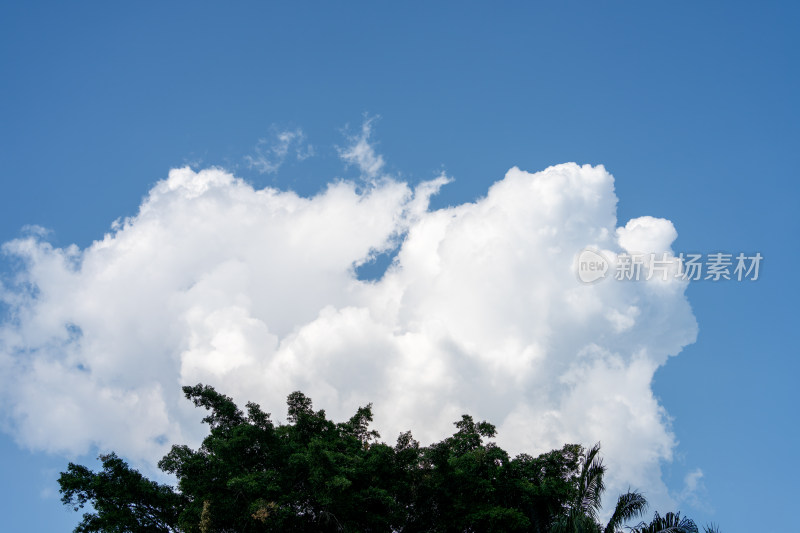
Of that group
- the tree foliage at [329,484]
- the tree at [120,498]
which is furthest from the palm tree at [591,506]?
the tree at [120,498]

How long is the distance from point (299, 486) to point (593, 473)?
9806 millimetres

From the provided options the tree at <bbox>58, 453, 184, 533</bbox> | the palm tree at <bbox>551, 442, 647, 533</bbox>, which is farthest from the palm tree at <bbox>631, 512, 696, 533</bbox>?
the tree at <bbox>58, 453, 184, 533</bbox>

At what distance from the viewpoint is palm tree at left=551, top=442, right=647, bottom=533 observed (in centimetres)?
1667

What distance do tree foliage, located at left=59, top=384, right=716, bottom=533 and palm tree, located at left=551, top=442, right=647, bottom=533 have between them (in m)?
0.03

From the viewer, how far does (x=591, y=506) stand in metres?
18.5

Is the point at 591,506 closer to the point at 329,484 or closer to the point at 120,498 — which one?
the point at 329,484

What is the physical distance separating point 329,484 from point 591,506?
27.0 feet

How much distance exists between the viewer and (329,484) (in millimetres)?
18172

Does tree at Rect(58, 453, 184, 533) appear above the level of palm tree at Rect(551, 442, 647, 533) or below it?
below

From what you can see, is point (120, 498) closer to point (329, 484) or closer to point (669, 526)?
point (329, 484)

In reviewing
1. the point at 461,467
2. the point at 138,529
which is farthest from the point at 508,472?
the point at 138,529

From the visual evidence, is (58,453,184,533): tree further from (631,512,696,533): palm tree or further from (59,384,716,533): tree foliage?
(631,512,696,533): palm tree

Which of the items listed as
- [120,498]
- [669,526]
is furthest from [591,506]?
[120,498]

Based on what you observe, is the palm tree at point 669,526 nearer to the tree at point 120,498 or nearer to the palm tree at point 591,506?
the palm tree at point 591,506
